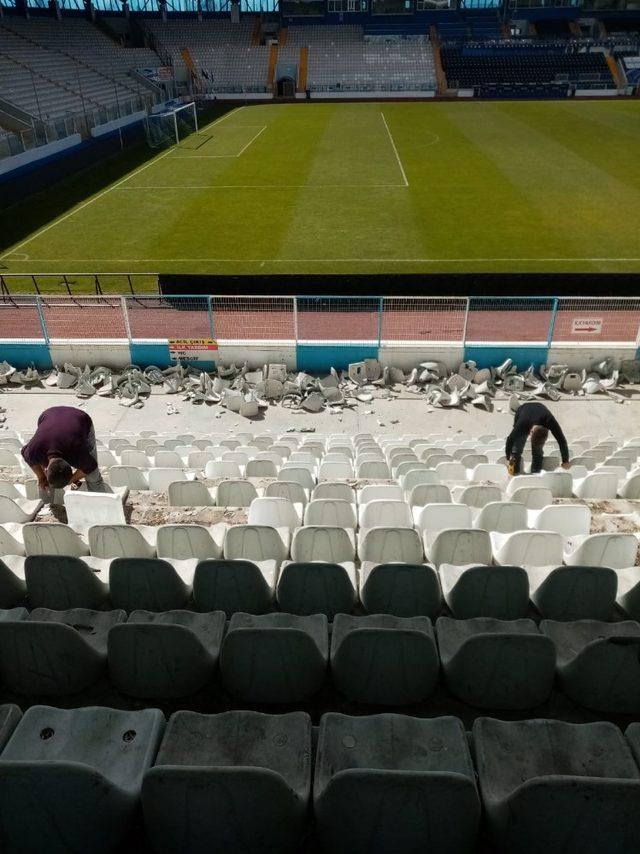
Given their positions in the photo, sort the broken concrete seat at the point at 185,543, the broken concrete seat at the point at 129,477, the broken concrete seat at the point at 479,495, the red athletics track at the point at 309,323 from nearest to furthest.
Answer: the broken concrete seat at the point at 185,543
the broken concrete seat at the point at 479,495
the broken concrete seat at the point at 129,477
the red athletics track at the point at 309,323

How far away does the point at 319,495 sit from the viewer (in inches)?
237

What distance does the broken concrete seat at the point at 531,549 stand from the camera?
14.6ft

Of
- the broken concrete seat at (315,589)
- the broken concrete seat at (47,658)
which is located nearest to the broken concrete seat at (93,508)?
the broken concrete seat at (47,658)

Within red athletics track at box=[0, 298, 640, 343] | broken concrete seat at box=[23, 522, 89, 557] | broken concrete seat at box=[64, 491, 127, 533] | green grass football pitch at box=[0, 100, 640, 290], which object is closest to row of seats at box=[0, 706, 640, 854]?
broken concrete seat at box=[23, 522, 89, 557]

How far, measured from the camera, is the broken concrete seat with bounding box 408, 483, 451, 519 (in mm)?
5754

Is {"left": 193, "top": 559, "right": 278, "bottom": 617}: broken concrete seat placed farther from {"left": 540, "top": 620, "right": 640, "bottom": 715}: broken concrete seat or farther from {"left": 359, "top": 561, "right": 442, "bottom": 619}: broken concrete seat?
{"left": 540, "top": 620, "right": 640, "bottom": 715}: broken concrete seat

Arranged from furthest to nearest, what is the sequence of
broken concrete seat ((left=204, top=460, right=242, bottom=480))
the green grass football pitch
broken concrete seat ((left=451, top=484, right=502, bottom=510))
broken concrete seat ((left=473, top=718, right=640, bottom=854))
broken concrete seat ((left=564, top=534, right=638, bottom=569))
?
the green grass football pitch → broken concrete seat ((left=204, top=460, right=242, bottom=480)) → broken concrete seat ((left=451, top=484, right=502, bottom=510)) → broken concrete seat ((left=564, top=534, right=638, bottom=569)) → broken concrete seat ((left=473, top=718, right=640, bottom=854))

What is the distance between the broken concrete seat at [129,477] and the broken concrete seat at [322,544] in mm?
3058

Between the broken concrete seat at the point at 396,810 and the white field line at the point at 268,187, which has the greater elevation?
the broken concrete seat at the point at 396,810

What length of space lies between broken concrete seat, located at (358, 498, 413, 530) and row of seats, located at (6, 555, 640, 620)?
3.73 ft

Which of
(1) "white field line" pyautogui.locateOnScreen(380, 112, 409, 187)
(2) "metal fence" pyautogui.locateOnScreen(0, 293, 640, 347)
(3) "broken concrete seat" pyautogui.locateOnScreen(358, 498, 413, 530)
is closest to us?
(3) "broken concrete seat" pyautogui.locateOnScreen(358, 498, 413, 530)

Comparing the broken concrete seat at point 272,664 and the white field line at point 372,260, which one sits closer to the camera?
the broken concrete seat at point 272,664

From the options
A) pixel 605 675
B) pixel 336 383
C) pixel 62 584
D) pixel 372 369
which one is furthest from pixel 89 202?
pixel 605 675

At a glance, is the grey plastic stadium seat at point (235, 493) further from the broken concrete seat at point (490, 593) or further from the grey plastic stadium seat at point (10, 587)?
the broken concrete seat at point (490, 593)
